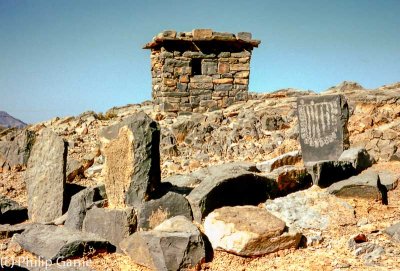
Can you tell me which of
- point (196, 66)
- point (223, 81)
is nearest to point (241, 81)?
point (223, 81)

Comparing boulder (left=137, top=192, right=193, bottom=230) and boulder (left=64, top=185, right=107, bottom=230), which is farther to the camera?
boulder (left=64, top=185, right=107, bottom=230)

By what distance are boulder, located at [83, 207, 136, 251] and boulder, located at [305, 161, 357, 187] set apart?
8.87ft

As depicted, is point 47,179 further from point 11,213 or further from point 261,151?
point 261,151

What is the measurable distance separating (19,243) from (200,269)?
2330 millimetres

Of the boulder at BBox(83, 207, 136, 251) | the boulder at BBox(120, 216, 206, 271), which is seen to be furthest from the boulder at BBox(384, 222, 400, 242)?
the boulder at BBox(83, 207, 136, 251)

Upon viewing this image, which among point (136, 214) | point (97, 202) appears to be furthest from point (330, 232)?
point (97, 202)

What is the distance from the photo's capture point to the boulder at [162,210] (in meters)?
4.46

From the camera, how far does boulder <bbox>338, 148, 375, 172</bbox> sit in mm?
6243

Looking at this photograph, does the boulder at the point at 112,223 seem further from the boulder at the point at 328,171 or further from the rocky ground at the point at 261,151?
the boulder at the point at 328,171

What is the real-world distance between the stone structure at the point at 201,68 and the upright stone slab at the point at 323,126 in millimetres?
5008

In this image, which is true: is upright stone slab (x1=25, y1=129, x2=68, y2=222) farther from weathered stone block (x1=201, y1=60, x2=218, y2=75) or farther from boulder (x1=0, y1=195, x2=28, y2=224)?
weathered stone block (x1=201, y1=60, x2=218, y2=75)

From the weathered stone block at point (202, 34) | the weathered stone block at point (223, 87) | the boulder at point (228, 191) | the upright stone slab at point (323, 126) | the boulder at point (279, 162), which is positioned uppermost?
the weathered stone block at point (202, 34)

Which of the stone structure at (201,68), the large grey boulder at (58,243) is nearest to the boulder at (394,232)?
the large grey boulder at (58,243)

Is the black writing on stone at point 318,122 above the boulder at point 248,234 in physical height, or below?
above
